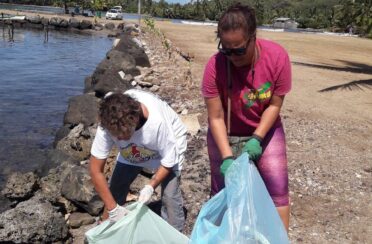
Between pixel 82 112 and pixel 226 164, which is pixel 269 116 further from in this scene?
pixel 82 112

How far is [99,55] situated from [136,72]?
12.1 metres

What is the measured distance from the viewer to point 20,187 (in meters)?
5.91

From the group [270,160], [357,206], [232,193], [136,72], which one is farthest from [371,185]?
[136,72]

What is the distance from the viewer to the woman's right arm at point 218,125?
2.94 meters

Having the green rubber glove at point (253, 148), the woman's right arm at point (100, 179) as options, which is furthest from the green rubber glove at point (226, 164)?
the woman's right arm at point (100, 179)

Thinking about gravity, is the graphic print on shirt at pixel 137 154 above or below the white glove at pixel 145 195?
above

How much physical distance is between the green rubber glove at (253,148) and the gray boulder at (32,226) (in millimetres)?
2513

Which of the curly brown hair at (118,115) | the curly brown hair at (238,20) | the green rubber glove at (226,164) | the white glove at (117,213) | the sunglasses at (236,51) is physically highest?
the curly brown hair at (238,20)

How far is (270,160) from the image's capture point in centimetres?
300

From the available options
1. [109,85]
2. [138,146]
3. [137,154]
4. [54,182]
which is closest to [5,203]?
[54,182]

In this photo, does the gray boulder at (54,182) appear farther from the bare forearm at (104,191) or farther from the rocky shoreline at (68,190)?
the bare forearm at (104,191)

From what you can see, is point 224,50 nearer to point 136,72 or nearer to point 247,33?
point 247,33

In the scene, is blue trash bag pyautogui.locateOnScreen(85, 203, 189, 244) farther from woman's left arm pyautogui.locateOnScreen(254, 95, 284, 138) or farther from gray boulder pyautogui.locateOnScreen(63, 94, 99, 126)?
gray boulder pyautogui.locateOnScreen(63, 94, 99, 126)

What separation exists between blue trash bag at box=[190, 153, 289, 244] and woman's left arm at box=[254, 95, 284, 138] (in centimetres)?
20
